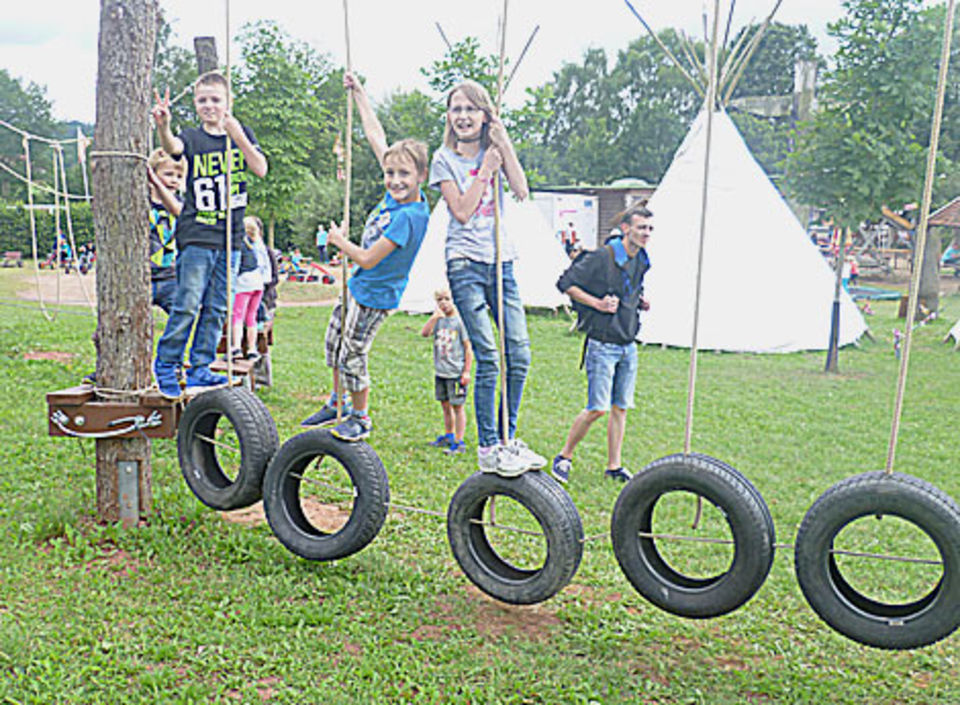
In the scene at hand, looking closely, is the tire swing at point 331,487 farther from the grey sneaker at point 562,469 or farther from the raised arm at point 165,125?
the grey sneaker at point 562,469

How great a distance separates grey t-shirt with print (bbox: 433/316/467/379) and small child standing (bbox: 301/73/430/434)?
2.00 meters

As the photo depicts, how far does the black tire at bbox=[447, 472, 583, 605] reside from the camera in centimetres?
340

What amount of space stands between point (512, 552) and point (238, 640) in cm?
160

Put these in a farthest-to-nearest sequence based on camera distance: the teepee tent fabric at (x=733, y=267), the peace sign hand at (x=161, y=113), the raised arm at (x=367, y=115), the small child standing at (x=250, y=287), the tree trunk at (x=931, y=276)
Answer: the tree trunk at (x=931, y=276) < the teepee tent fabric at (x=733, y=267) < the small child standing at (x=250, y=287) < the peace sign hand at (x=161, y=113) < the raised arm at (x=367, y=115)

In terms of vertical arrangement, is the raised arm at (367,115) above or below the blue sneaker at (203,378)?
above

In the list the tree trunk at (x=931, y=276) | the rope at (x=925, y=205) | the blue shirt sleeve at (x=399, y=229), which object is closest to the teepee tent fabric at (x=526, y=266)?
→ the tree trunk at (x=931, y=276)

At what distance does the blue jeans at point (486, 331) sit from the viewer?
3.72 m

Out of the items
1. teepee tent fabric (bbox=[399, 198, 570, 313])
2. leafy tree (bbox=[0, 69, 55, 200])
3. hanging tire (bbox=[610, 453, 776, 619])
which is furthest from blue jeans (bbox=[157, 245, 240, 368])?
leafy tree (bbox=[0, 69, 55, 200])

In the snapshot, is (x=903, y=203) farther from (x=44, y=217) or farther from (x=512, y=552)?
(x=44, y=217)

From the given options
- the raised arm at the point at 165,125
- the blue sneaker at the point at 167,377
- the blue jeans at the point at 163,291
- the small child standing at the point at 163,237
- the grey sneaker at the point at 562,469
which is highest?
the raised arm at the point at 165,125

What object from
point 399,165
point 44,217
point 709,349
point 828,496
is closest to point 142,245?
point 399,165

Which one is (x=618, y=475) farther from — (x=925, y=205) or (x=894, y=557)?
(x=925, y=205)

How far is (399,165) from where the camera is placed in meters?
4.13

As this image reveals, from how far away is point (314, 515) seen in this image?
5043 mm
